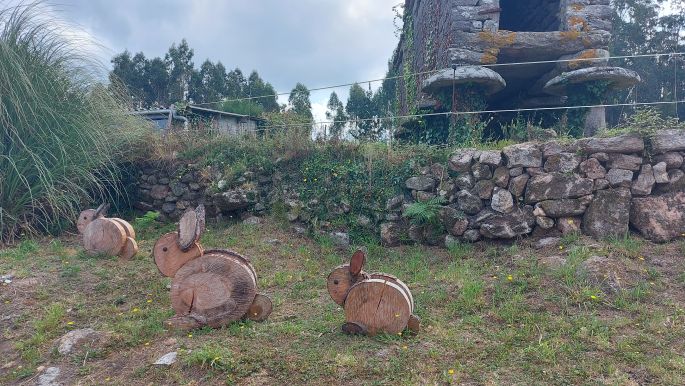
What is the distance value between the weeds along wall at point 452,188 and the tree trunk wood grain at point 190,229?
2.92 meters

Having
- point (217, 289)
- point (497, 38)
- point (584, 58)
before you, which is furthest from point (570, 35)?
point (217, 289)

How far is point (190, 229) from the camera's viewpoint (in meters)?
3.83

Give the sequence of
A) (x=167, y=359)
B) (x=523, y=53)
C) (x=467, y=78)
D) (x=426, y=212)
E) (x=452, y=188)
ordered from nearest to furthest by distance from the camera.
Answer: (x=167, y=359)
(x=426, y=212)
(x=452, y=188)
(x=467, y=78)
(x=523, y=53)

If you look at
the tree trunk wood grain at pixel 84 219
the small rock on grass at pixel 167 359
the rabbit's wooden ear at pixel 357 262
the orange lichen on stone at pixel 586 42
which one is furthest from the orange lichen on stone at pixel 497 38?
the small rock on grass at pixel 167 359

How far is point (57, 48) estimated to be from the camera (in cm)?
701

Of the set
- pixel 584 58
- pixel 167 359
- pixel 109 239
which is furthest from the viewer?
pixel 584 58

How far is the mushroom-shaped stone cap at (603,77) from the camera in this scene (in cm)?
743

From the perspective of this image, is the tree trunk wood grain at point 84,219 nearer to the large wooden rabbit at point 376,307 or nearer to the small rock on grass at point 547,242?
the large wooden rabbit at point 376,307

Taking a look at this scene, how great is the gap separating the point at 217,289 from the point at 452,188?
3583 mm

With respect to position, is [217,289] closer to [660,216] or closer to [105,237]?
[105,237]

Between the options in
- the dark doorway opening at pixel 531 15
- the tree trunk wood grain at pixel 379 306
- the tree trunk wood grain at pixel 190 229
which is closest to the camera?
the tree trunk wood grain at pixel 379 306

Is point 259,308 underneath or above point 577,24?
underneath

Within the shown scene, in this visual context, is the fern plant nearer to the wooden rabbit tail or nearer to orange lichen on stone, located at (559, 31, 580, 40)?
the wooden rabbit tail

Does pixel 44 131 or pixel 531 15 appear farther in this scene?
pixel 531 15
